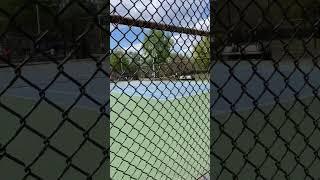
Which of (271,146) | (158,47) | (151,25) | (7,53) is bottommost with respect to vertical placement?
(7,53)

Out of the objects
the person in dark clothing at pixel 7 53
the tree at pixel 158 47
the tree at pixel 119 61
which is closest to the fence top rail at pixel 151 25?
the tree at pixel 158 47

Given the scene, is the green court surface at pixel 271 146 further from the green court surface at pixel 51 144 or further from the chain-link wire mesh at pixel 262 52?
the green court surface at pixel 51 144

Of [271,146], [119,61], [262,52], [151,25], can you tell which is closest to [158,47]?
[151,25]

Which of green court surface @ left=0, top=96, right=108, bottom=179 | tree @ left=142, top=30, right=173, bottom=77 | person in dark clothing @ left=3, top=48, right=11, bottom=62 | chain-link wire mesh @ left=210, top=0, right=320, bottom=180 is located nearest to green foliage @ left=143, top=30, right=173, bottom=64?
tree @ left=142, top=30, right=173, bottom=77

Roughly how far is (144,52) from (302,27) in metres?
1.60

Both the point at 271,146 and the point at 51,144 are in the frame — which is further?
the point at 51,144

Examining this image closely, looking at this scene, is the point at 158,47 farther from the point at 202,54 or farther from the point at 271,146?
the point at 271,146

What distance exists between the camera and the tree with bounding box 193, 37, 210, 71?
4559 millimetres

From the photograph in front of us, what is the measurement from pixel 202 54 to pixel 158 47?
1.08m

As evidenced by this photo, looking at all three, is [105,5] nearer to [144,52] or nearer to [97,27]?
[97,27]

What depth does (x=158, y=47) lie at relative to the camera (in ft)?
13.5

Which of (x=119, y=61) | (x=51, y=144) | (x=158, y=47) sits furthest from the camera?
(x=158, y=47)

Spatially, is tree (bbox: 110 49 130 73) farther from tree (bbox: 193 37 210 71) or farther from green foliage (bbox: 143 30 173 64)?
tree (bbox: 193 37 210 71)

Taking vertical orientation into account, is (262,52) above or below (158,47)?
below
